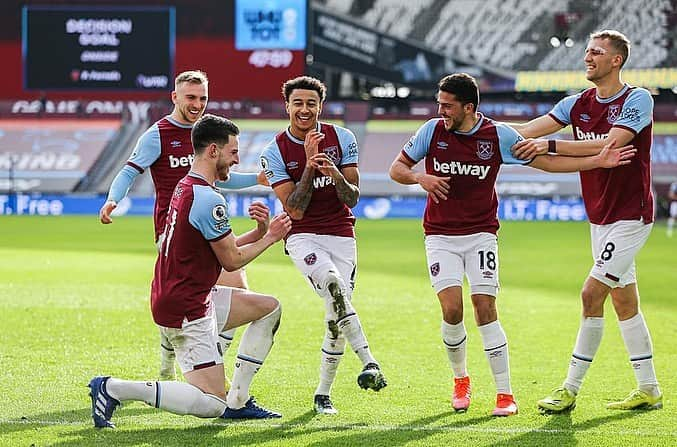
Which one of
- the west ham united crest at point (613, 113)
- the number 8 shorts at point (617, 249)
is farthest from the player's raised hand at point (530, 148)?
the number 8 shorts at point (617, 249)

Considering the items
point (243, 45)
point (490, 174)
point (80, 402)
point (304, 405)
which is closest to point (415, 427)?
point (304, 405)

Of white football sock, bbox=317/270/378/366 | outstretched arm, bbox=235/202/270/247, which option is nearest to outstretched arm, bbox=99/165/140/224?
outstretched arm, bbox=235/202/270/247

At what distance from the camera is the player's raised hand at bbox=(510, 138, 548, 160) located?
7.79m

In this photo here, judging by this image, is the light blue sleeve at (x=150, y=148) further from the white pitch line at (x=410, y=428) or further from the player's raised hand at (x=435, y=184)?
the white pitch line at (x=410, y=428)

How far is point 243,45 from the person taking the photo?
3444 centimetres

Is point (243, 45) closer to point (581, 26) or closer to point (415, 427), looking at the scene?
point (581, 26)

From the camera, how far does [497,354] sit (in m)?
7.81

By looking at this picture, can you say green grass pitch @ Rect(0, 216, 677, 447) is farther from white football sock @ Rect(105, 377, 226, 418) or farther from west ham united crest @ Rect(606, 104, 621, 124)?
west ham united crest @ Rect(606, 104, 621, 124)

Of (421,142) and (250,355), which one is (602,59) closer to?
(421,142)

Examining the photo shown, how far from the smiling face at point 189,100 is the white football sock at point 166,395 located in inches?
105

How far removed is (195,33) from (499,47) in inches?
372

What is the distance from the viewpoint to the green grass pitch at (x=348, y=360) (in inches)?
276

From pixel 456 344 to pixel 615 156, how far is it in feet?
5.58

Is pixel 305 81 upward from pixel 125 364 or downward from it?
upward
